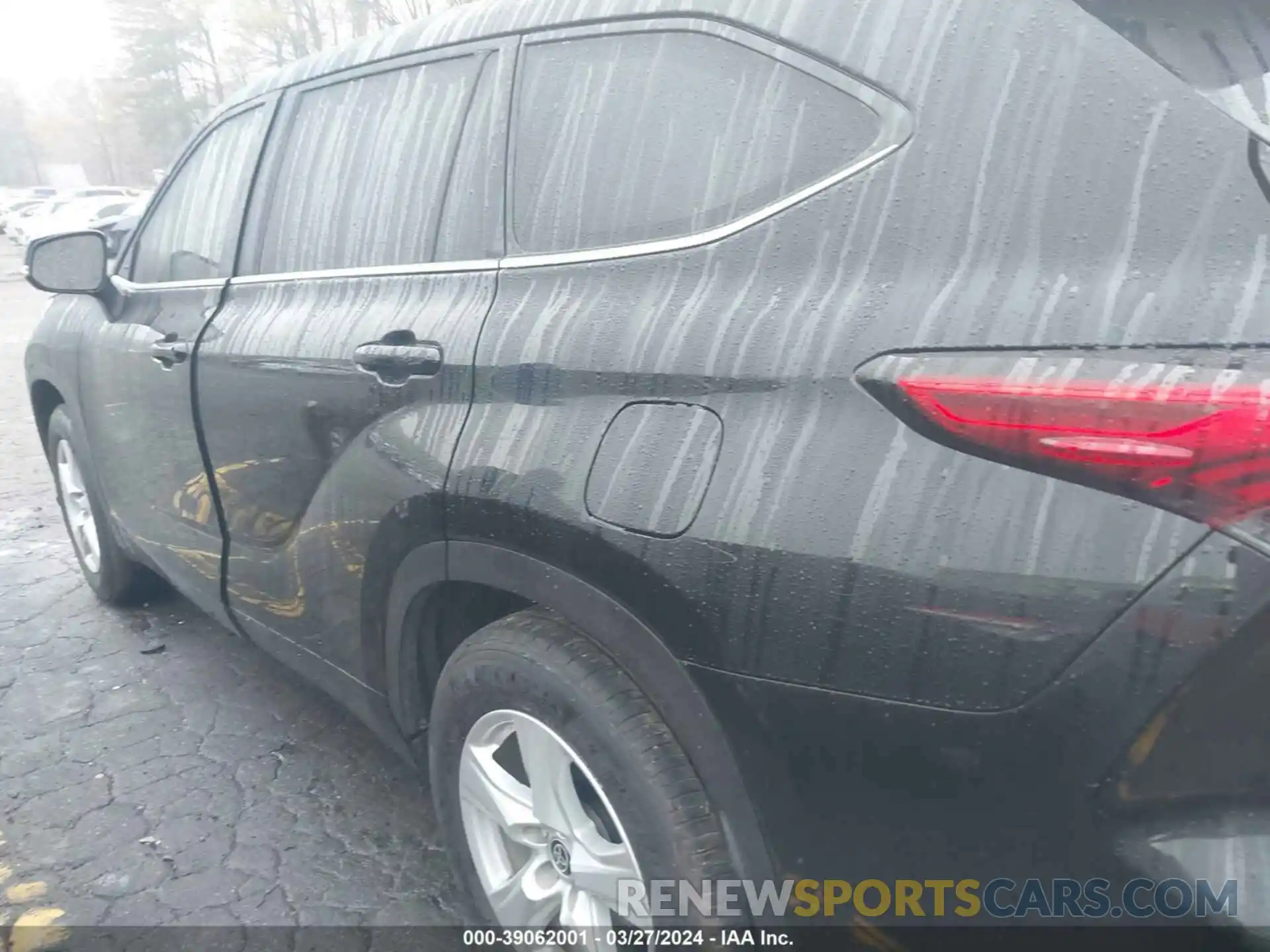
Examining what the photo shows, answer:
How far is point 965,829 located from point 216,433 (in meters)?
2.16

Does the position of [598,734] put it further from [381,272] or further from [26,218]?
[26,218]

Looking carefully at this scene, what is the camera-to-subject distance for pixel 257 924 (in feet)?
7.54

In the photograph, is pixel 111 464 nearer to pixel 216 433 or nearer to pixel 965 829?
pixel 216 433

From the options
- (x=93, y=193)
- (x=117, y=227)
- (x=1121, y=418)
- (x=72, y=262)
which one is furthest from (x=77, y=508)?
(x=93, y=193)

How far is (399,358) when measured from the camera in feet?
6.53

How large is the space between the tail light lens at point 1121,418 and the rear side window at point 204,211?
88.6 inches

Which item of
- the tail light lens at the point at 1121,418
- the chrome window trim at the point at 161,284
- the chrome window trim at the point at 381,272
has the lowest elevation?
the tail light lens at the point at 1121,418

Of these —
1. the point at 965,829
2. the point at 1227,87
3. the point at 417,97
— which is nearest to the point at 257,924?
the point at 965,829

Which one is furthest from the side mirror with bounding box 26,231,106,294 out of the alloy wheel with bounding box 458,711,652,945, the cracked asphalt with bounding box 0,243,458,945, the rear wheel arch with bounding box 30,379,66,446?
the alloy wheel with bounding box 458,711,652,945

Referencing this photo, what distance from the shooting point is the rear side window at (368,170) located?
2.12 m

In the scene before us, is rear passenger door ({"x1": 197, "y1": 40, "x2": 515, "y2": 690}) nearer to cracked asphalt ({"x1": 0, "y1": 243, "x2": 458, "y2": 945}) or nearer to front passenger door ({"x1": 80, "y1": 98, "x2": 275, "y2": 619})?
front passenger door ({"x1": 80, "y1": 98, "x2": 275, "y2": 619})

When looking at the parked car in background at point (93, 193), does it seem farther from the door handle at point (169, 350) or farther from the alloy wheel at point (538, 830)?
the alloy wheel at point (538, 830)

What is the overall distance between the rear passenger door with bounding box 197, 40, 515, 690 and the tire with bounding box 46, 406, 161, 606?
4.27 ft

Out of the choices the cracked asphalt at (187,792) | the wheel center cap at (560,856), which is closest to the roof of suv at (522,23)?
the wheel center cap at (560,856)
